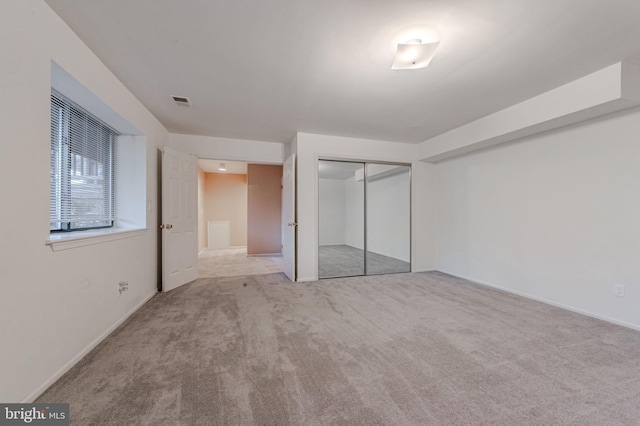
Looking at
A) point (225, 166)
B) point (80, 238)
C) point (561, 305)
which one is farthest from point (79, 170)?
point (561, 305)

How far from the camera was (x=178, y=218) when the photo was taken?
152 inches

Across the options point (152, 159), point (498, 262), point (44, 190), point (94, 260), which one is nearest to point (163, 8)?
point (44, 190)

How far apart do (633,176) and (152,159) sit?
5526 millimetres

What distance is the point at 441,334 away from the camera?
7.62ft

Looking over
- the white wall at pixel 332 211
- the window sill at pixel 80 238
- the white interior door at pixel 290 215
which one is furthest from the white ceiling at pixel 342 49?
the white wall at pixel 332 211

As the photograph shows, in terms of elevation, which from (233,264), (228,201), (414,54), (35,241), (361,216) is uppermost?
(414,54)

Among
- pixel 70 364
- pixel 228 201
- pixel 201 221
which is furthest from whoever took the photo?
pixel 228 201

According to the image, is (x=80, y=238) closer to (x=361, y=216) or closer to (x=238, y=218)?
→ (x=361, y=216)

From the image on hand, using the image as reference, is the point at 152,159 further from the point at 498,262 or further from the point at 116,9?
the point at 498,262

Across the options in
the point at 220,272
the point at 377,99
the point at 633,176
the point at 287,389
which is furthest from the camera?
the point at 220,272

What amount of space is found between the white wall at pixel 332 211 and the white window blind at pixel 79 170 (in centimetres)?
325

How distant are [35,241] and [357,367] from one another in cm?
223

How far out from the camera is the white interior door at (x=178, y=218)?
362cm

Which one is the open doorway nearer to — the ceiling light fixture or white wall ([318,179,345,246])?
white wall ([318,179,345,246])
